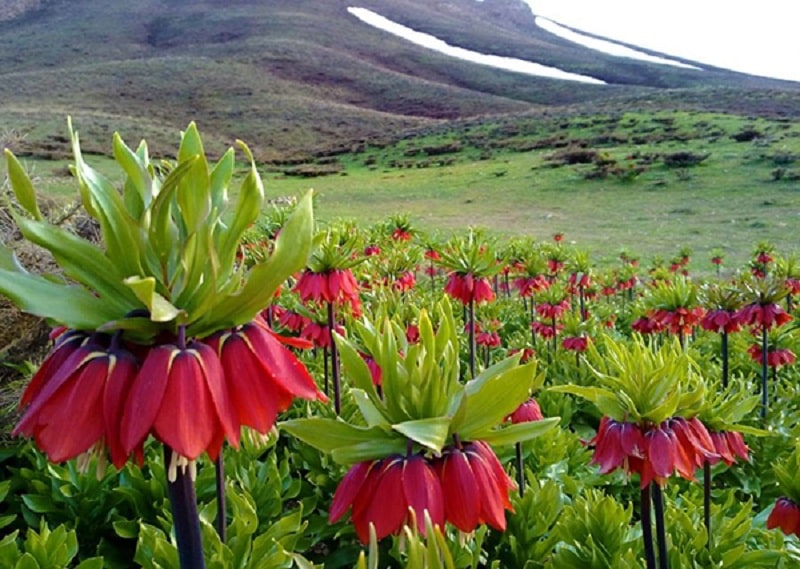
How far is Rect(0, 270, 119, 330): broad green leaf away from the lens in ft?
3.24

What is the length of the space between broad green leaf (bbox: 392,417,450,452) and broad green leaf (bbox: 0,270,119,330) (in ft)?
1.57

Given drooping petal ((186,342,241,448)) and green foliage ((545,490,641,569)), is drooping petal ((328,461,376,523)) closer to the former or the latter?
drooping petal ((186,342,241,448))

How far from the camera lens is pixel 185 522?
1108 millimetres

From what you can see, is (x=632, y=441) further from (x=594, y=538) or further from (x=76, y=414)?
(x=76, y=414)

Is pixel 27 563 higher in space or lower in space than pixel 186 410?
lower

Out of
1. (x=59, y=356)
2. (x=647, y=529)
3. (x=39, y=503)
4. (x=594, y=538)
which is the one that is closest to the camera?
(x=59, y=356)

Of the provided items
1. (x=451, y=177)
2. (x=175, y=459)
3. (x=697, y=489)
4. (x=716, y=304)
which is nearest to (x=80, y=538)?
(x=175, y=459)

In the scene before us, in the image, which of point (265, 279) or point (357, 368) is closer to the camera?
point (265, 279)

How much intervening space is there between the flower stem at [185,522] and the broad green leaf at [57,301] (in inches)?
11.2

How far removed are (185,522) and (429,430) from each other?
0.42 meters

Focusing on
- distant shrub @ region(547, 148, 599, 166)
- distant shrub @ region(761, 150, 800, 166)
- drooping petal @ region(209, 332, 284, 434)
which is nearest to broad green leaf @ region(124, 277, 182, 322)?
drooping petal @ region(209, 332, 284, 434)

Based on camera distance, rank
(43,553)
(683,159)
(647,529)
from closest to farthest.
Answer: (647,529) → (43,553) → (683,159)

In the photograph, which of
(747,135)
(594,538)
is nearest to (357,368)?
(594,538)

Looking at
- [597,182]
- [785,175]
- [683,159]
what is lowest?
[597,182]
